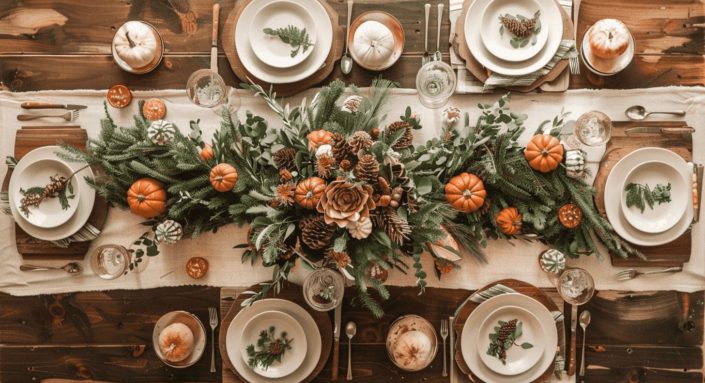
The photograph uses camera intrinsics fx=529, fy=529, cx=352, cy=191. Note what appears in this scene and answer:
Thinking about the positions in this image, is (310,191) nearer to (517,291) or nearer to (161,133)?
(161,133)

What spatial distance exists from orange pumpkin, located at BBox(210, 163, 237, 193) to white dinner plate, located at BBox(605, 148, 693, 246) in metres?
1.57

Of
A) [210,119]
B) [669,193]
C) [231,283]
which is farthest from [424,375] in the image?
[210,119]

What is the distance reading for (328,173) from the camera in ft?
5.82

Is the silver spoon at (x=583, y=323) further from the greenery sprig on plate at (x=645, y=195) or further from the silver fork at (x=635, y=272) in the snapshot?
the greenery sprig on plate at (x=645, y=195)

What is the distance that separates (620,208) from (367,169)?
1.24 m

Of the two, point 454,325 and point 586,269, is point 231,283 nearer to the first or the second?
point 454,325

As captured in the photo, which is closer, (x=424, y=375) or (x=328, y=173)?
(x=328, y=173)

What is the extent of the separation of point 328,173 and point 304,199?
0.39 ft

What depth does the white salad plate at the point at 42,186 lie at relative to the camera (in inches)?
→ 90.4

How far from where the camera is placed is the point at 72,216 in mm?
2299

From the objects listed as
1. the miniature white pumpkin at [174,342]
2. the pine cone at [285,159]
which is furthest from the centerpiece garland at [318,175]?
the miniature white pumpkin at [174,342]

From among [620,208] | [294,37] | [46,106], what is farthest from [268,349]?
[620,208]

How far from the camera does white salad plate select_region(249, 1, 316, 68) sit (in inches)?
90.7

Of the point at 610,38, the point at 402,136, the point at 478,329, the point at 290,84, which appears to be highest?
the point at 610,38
